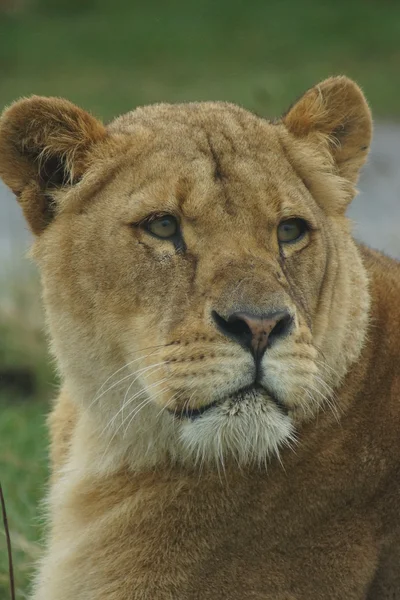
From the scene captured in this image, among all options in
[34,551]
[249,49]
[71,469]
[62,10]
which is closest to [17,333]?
[34,551]

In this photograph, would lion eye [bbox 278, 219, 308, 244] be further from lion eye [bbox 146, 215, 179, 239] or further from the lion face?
lion eye [bbox 146, 215, 179, 239]

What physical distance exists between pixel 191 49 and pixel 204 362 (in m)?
22.3

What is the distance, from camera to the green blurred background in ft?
70.0

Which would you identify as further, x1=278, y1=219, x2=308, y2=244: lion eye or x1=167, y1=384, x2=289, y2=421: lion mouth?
x1=278, y1=219, x2=308, y2=244: lion eye

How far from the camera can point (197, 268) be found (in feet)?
12.9

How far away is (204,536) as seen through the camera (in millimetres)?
4020

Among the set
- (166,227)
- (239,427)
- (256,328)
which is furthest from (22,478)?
(256,328)

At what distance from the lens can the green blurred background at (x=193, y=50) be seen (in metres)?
21.3

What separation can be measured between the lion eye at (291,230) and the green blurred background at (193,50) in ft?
42.2

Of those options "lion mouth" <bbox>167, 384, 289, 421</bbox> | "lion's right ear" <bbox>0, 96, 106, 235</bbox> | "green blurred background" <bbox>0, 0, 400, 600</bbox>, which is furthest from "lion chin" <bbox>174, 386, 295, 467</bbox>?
"green blurred background" <bbox>0, 0, 400, 600</bbox>

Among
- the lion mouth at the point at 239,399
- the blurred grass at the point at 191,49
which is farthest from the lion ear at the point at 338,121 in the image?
the blurred grass at the point at 191,49

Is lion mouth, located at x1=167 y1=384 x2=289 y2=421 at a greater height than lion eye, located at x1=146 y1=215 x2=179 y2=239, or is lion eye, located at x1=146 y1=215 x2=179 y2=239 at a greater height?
lion eye, located at x1=146 y1=215 x2=179 y2=239

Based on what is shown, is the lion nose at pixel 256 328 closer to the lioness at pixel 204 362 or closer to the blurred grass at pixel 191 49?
the lioness at pixel 204 362

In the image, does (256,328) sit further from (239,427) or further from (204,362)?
(239,427)
